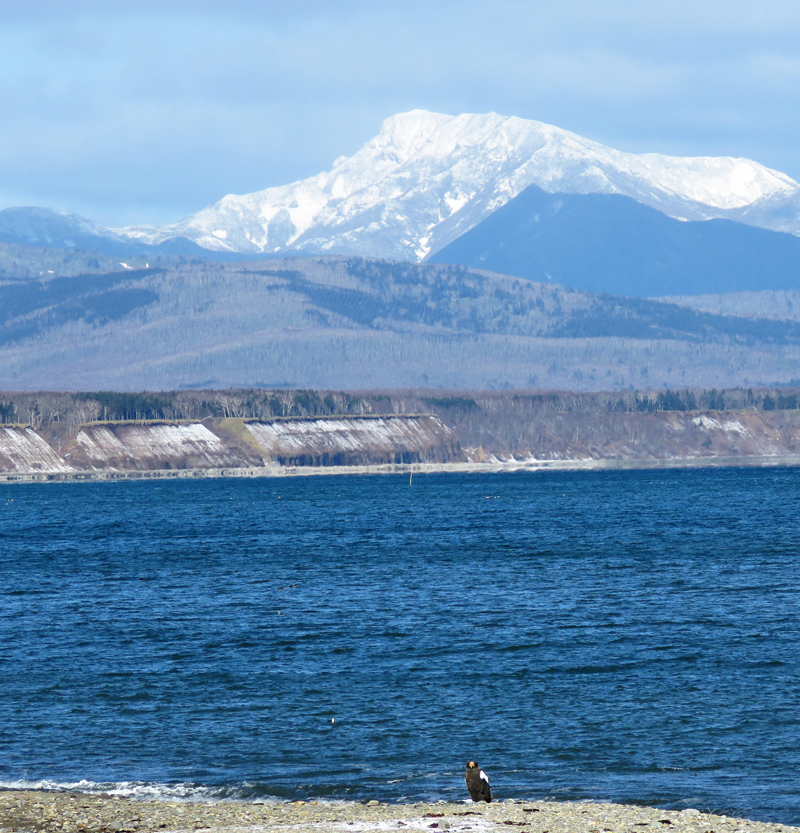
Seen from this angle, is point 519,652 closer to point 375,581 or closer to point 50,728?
point 50,728

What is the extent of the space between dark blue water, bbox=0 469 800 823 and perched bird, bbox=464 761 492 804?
187 centimetres

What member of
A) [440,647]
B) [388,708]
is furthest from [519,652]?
[388,708]

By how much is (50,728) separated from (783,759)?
73.5 ft

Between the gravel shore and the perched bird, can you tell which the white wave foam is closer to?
the gravel shore

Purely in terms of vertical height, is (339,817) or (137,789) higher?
(339,817)

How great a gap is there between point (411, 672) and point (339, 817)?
18135mm

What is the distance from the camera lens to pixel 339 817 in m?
35.1

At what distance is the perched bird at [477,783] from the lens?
116 ft

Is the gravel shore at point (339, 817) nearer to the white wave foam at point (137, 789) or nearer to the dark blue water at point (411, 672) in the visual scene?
the white wave foam at point (137, 789)

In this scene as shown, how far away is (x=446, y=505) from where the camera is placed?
176 meters

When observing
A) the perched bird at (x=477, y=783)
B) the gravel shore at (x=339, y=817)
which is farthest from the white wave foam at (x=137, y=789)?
the perched bird at (x=477, y=783)

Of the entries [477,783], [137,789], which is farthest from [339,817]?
[137,789]

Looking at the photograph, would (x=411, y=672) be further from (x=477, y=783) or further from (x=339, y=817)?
(x=339, y=817)

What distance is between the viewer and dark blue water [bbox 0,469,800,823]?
39.8 metres
